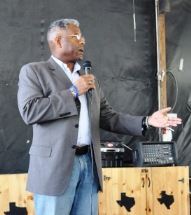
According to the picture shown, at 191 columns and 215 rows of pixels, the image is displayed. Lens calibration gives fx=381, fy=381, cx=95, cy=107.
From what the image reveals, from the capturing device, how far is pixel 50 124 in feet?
6.15

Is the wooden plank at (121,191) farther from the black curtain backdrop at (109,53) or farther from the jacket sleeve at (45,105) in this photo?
the jacket sleeve at (45,105)

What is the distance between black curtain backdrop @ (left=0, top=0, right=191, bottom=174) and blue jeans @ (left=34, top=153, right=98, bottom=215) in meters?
1.70

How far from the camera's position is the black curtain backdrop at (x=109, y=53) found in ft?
11.5

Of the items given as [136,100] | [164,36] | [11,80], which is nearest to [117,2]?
[164,36]

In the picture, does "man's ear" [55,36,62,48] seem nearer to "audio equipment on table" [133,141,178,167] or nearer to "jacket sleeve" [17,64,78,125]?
"jacket sleeve" [17,64,78,125]

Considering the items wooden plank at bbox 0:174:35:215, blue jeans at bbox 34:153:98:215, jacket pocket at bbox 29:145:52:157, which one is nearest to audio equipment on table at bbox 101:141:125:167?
wooden plank at bbox 0:174:35:215

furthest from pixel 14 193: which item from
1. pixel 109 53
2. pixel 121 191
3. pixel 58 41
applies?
pixel 109 53

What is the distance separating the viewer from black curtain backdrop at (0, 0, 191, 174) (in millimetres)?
3508

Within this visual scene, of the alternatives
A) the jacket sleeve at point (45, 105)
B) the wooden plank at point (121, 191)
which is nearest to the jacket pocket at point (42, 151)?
the jacket sleeve at point (45, 105)

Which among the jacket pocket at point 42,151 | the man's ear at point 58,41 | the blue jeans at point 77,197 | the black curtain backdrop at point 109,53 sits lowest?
the blue jeans at point 77,197

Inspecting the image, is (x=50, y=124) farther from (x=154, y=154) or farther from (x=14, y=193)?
(x=154, y=154)

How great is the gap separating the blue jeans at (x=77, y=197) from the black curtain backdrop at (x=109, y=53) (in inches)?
66.8

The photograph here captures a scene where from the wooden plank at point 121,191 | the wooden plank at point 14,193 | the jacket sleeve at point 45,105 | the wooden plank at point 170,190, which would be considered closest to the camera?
the jacket sleeve at point 45,105

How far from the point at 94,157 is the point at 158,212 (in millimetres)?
1767
